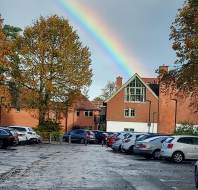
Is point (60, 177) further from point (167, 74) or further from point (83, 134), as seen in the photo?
point (83, 134)

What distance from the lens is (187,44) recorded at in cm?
3619

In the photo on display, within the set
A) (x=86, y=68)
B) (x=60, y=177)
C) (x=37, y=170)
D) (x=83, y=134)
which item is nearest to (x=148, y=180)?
(x=60, y=177)

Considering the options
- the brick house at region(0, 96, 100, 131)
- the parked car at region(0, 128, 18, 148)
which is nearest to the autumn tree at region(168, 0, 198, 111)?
the parked car at region(0, 128, 18, 148)

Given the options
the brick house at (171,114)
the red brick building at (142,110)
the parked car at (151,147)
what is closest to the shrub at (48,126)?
the red brick building at (142,110)

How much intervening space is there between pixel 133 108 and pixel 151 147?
5515cm

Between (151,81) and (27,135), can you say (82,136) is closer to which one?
(27,135)

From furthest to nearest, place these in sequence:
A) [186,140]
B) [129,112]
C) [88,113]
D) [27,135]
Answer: [88,113] < [129,112] < [27,135] < [186,140]

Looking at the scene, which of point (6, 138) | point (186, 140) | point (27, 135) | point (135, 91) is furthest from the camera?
point (135, 91)

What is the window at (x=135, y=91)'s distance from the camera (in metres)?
88.9

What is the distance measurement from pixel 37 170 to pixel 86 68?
160 ft

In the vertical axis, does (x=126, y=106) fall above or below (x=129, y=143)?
above

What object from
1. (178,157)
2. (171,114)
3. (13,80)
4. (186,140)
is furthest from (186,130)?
(178,157)

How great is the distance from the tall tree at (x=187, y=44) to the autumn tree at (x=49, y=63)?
30.9 m

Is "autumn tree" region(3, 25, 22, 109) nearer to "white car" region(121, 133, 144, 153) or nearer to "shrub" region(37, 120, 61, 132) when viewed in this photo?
"shrub" region(37, 120, 61, 132)
